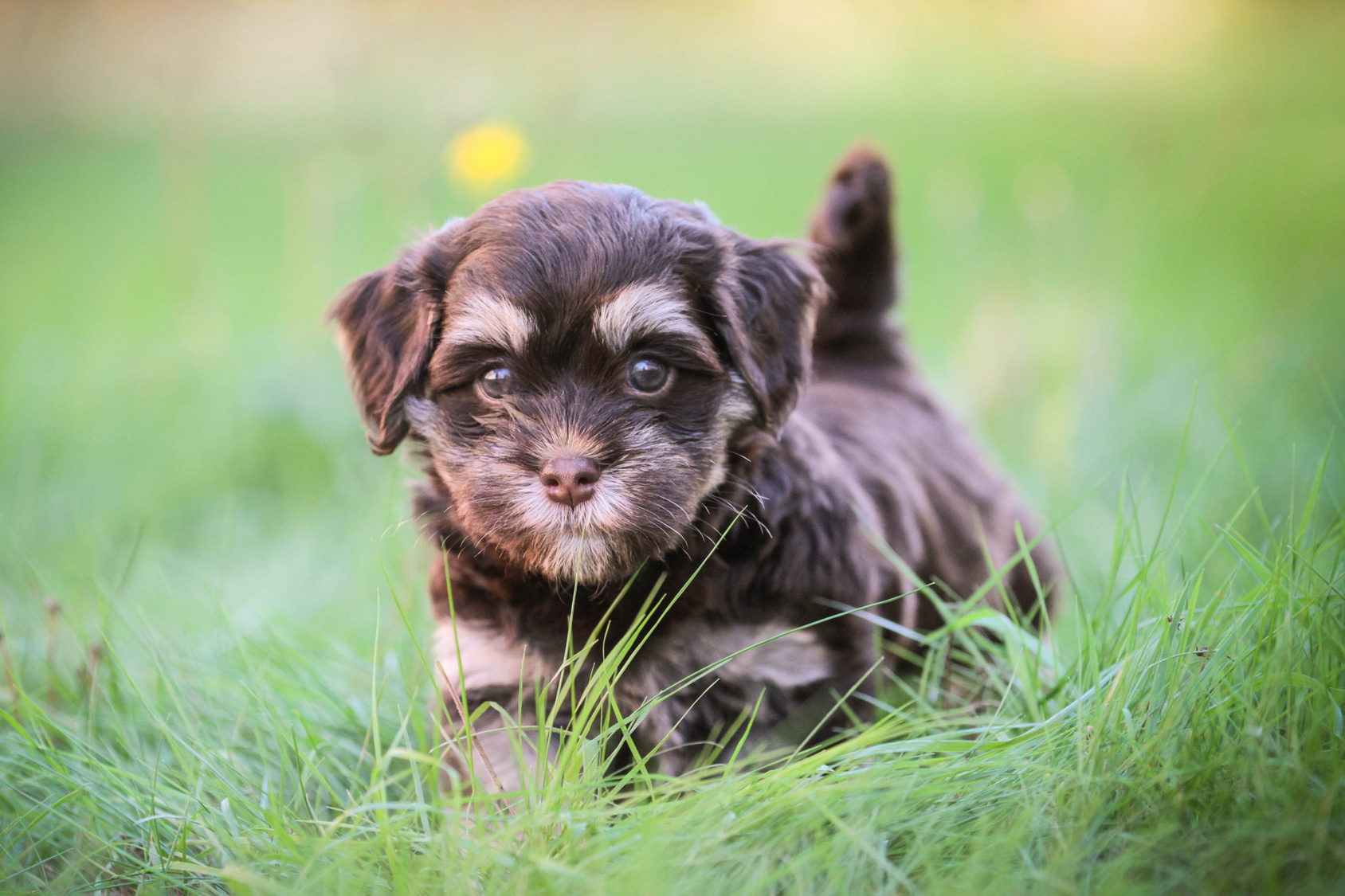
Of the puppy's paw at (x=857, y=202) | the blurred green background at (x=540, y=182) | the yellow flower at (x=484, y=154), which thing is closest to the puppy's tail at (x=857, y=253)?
the puppy's paw at (x=857, y=202)

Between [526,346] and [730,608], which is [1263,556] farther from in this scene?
[526,346]

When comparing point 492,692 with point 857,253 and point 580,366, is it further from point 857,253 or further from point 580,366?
point 857,253

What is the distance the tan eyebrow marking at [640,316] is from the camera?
2.51 m

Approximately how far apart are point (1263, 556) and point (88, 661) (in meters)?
3.47

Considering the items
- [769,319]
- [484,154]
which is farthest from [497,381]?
[484,154]

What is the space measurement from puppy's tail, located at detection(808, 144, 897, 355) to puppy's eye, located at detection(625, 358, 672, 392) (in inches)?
58.5

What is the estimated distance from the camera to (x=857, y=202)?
4074 millimetres

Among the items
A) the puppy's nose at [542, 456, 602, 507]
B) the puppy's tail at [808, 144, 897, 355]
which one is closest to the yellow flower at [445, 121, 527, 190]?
the puppy's tail at [808, 144, 897, 355]

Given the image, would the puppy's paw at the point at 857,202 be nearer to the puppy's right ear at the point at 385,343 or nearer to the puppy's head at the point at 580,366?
the puppy's head at the point at 580,366

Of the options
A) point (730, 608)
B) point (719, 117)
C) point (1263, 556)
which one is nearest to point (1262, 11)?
point (719, 117)

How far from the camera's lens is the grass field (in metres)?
2.09

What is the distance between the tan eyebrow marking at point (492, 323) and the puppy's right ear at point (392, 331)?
15cm

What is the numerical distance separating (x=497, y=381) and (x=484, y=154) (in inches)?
104

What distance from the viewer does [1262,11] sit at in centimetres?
859
